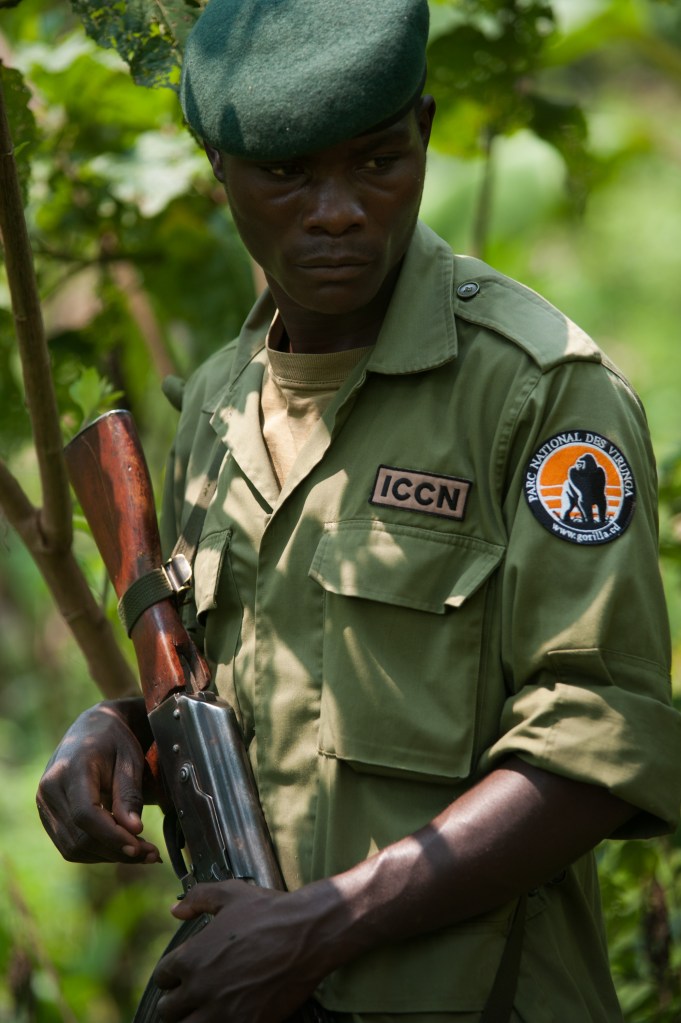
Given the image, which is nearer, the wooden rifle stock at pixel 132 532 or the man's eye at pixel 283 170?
the man's eye at pixel 283 170

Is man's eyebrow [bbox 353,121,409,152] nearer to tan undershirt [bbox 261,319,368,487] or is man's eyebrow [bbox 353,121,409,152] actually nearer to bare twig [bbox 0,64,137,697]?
tan undershirt [bbox 261,319,368,487]

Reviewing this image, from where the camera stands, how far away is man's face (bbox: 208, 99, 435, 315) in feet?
5.19

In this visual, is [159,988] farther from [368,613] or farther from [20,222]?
[20,222]

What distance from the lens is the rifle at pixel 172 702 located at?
1635mm

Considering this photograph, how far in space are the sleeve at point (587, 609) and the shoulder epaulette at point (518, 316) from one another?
1.0 inches

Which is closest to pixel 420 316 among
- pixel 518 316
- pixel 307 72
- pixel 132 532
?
pixel 518 316

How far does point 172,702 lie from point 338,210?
71 cm

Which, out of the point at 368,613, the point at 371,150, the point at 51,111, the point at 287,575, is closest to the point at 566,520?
the point at 368,613

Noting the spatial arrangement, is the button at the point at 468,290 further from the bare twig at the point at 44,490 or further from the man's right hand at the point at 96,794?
the man's right hand at the point at 96,794

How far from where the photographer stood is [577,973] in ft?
5.34

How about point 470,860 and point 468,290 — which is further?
point 468,290

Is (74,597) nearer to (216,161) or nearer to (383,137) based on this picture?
(216,161)

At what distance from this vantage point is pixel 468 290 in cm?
171

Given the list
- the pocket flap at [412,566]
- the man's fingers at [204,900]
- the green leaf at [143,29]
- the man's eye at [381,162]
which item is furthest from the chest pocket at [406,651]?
the green leaf at [143,29]
